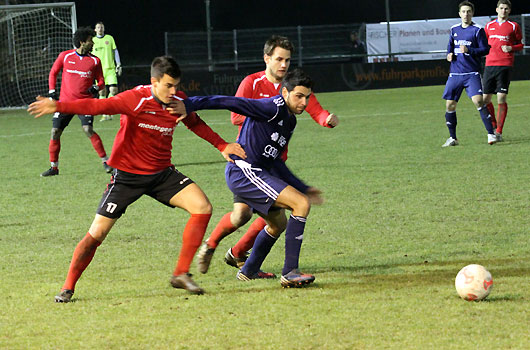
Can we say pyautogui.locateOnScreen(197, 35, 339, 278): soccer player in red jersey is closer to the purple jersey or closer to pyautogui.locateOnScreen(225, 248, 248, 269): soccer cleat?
pyautogui.locateOnScreen(225, 248, 248, 269): soccer cleat

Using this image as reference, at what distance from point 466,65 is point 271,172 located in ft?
26.3

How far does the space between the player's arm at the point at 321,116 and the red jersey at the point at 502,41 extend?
8.67 metres

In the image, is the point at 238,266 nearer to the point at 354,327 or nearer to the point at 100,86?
the point at 354,327

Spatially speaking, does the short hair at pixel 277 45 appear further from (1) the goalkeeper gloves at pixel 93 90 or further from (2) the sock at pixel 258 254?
(1) the goalkeeper gloves at pixel 93 90

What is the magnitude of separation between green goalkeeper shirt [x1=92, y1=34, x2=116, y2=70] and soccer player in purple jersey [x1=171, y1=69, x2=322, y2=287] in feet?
49.8

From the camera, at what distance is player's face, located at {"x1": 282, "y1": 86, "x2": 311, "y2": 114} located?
5422 millimetres

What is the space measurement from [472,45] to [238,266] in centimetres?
798

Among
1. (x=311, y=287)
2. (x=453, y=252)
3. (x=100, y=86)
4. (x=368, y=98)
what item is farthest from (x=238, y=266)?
(x=368, y=98)

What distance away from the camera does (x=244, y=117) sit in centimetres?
629

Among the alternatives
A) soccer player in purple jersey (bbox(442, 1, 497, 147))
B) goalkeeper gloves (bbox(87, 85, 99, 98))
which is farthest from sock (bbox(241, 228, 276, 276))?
soccer player in purple jersey (bbox(442, 1, 497, 147))

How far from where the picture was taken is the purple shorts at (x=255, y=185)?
5.49 meters

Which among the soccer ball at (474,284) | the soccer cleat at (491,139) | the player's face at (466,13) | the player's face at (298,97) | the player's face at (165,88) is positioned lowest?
the soccer cleat at (491,139)

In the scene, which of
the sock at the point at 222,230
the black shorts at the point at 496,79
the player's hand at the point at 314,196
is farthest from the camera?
the black shorts at the point at 496,79

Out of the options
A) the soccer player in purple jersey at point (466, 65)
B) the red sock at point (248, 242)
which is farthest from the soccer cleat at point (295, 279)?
the soccer player in purple jersey at point (466, 65)
